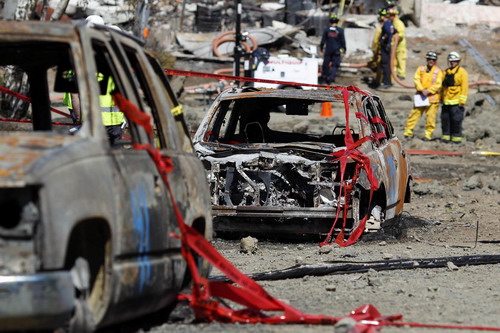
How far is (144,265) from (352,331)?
1232 mm

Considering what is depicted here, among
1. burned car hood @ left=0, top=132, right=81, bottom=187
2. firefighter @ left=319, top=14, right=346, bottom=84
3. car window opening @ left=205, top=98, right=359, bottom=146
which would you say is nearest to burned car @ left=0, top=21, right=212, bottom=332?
burned car hood @ left=0, top=132, right=81, bottom=187

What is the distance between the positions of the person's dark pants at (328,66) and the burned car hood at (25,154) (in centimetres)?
2470

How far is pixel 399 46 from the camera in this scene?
102 feet

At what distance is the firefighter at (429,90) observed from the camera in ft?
75.2

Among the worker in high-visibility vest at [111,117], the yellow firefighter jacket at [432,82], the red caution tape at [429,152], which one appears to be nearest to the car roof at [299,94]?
the worker in high-visibility vest at [111,117]

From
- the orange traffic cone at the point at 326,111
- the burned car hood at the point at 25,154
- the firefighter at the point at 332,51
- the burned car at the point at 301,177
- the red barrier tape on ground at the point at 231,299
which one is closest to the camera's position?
the burned car hood at the point at 25,154

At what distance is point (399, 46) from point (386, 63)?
0.83m

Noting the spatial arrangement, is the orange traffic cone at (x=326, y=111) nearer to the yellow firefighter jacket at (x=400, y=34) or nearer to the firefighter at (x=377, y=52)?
the firefighter at (x=377, y=52)

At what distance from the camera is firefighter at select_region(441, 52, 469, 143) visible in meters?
23.1

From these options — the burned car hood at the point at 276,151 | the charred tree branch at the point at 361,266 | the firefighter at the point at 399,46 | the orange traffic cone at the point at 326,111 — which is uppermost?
the burned car hood at the point at 276,151

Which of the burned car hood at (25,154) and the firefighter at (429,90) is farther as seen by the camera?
the firefighter at (429,90)

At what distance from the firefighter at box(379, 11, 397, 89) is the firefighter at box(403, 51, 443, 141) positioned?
7130mm

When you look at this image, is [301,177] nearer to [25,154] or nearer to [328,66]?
[25,154]

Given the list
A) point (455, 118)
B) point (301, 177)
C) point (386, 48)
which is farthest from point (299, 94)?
point (386, 48)
